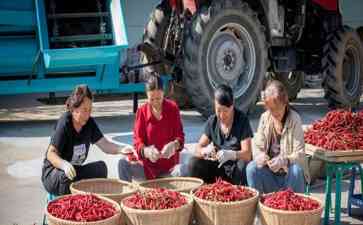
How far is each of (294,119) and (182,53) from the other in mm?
4402

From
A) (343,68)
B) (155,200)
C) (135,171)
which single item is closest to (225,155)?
(135,171)

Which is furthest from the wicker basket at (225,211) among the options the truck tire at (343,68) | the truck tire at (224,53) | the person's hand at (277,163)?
the truck tire at (343,68)

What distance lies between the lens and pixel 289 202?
15.8ft

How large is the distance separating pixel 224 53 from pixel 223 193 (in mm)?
5247

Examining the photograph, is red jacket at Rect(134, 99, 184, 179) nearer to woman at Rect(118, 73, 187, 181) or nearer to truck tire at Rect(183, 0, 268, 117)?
woman at Rect(118, 73, 187, 181)

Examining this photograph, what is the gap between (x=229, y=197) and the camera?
4918 mm

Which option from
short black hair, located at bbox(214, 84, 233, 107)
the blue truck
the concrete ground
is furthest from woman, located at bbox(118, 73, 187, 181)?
the blue truck

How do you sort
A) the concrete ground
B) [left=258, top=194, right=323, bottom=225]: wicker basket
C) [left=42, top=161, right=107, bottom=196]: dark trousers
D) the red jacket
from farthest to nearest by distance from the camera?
1. the concrete ground
2. the red jacket
3. [left=42, top=161, right=107, bottom=196]: dark trousers
4. [left=258, top=194, right=323, bottom=225]: wicker basket

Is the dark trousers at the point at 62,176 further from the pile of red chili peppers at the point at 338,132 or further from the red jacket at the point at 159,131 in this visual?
the pile of red chili peppers at the point at 338,132

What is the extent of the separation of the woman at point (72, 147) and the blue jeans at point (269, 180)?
1029 millimetres

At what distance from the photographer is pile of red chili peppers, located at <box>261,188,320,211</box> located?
477cm

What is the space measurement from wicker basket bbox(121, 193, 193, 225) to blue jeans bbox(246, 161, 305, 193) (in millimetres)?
804

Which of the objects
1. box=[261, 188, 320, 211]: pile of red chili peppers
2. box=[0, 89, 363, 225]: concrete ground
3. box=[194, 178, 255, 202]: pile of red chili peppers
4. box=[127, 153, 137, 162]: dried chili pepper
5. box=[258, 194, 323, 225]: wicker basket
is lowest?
box=[0, 89, 363, 225]: concrete ground

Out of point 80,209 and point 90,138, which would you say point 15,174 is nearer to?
point 90,138
